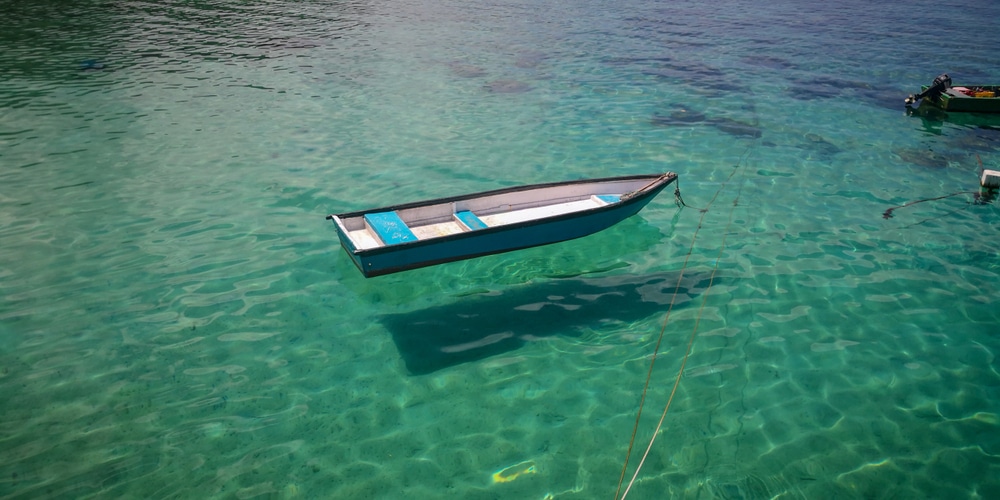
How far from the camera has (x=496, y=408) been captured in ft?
28.5

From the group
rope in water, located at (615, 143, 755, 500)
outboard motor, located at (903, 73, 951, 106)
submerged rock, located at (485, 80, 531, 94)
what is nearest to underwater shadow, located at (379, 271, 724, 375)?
rope in water, located at (615, 143, 755, 500)

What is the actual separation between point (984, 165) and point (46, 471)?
22698 mm

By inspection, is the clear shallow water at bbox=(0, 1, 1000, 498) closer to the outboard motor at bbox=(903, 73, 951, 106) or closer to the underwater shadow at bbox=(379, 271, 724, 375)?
the underwater shadow at bbox=(379, 271, 724, 375)

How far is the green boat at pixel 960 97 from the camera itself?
2067 centimetres

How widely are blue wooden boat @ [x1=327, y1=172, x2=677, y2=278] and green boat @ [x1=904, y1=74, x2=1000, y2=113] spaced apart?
15.2m

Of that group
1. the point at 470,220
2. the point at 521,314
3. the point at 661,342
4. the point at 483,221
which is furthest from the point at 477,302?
the point at 661,342

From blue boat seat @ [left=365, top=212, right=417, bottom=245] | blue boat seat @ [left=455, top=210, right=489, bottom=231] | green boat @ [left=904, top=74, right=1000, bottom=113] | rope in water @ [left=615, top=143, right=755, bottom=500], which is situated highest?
green boat @ [left=904, top=74, right=1000, bottom=113]

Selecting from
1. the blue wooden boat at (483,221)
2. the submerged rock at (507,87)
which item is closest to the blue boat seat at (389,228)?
the blue wooden boat at (483,221)

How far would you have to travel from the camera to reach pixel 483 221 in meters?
11.9

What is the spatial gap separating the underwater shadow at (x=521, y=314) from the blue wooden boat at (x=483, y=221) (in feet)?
3.18

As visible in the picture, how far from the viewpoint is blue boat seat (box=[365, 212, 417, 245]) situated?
1016cm

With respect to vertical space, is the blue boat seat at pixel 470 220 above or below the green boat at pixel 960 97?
below

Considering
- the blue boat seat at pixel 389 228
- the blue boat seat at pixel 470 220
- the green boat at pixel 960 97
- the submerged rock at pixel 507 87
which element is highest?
the green boat at pixel 960 97

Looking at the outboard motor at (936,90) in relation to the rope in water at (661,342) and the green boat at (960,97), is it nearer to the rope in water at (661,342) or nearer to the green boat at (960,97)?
the green boat at (960,97)
